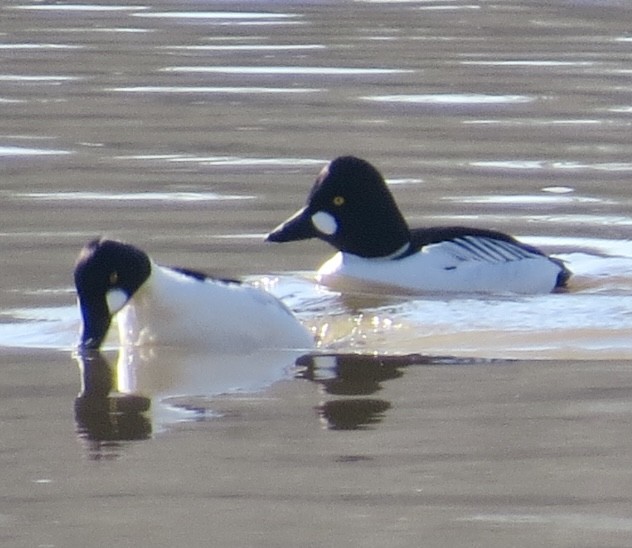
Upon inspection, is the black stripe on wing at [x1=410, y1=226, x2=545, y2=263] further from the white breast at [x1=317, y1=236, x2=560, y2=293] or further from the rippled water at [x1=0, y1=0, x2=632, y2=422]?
the rippled water at [x1=0, y1=0, x2=632, y2=422]

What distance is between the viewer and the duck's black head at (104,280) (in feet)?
29.9

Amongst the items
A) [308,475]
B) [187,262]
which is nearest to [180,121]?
[187,262]

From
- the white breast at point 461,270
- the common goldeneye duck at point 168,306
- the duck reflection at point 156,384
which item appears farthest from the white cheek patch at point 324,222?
the duck reflection at point 156,384

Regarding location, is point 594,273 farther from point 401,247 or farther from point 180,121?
point 180,121

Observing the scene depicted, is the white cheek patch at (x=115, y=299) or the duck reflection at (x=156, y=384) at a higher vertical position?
the white cheek patch at (x=115, y=299)

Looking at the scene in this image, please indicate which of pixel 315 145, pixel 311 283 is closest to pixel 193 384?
pixel 311 283

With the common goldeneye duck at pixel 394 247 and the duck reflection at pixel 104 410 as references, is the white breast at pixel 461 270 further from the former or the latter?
the duck reflection at pixel 104 410

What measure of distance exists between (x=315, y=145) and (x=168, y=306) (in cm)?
561

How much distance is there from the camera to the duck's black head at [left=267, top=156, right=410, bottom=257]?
11891 millimetres

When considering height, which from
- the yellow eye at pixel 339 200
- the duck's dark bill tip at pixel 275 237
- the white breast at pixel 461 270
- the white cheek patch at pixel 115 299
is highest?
the white cheek patch at pixel 115 299

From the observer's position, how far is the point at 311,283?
1158 cm

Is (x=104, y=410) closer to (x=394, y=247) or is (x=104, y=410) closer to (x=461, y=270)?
(x=461, y=270)

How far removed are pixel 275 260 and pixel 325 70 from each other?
23.0 feet

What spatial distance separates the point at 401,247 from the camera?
11898 mm
